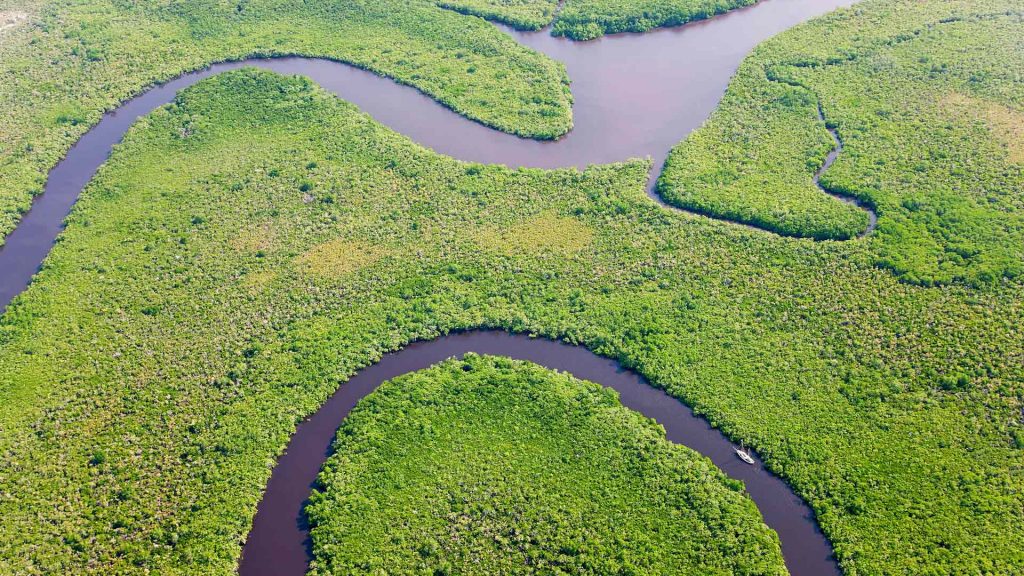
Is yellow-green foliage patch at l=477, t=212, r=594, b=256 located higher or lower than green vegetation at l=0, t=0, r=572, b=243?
lower

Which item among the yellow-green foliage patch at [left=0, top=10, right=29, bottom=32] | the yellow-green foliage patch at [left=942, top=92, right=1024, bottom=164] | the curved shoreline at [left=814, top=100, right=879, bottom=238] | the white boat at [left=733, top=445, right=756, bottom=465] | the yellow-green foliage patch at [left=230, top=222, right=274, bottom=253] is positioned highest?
the yellow-green foliage patch at [left=942, top=92, right=1024, bottom=164]

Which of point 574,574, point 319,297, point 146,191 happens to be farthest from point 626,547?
point 146,191

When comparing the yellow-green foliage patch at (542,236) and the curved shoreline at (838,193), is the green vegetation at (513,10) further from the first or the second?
the yellow-green foliage patch at (542,236)

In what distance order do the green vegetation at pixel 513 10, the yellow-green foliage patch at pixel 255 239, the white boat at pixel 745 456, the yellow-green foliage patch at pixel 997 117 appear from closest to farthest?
the white boat at pixel 745 456, the yellow-green foliage patch at pixel 255 239, the yellow-green foliage patch at pixel 997 117, the green vegetation at pixel 513 10

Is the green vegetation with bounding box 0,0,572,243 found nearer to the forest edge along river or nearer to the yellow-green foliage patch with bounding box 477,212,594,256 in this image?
the forest edge along river

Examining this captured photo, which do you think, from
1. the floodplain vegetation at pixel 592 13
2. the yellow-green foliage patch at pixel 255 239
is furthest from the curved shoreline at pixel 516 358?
the floodplain vegetation at pixel 592 13

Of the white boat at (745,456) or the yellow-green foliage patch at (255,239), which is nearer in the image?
the white boat at (745,456)

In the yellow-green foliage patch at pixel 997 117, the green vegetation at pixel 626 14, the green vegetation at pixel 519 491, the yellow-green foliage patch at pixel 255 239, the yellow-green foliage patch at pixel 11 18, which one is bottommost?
the green vegetation at pixel 519 491

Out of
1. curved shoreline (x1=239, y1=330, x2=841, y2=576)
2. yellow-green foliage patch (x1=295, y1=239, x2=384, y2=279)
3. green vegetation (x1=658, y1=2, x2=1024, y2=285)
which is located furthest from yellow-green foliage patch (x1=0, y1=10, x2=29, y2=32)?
green vegetation (x1=658, y1=2, x2=1024, y2=285)
